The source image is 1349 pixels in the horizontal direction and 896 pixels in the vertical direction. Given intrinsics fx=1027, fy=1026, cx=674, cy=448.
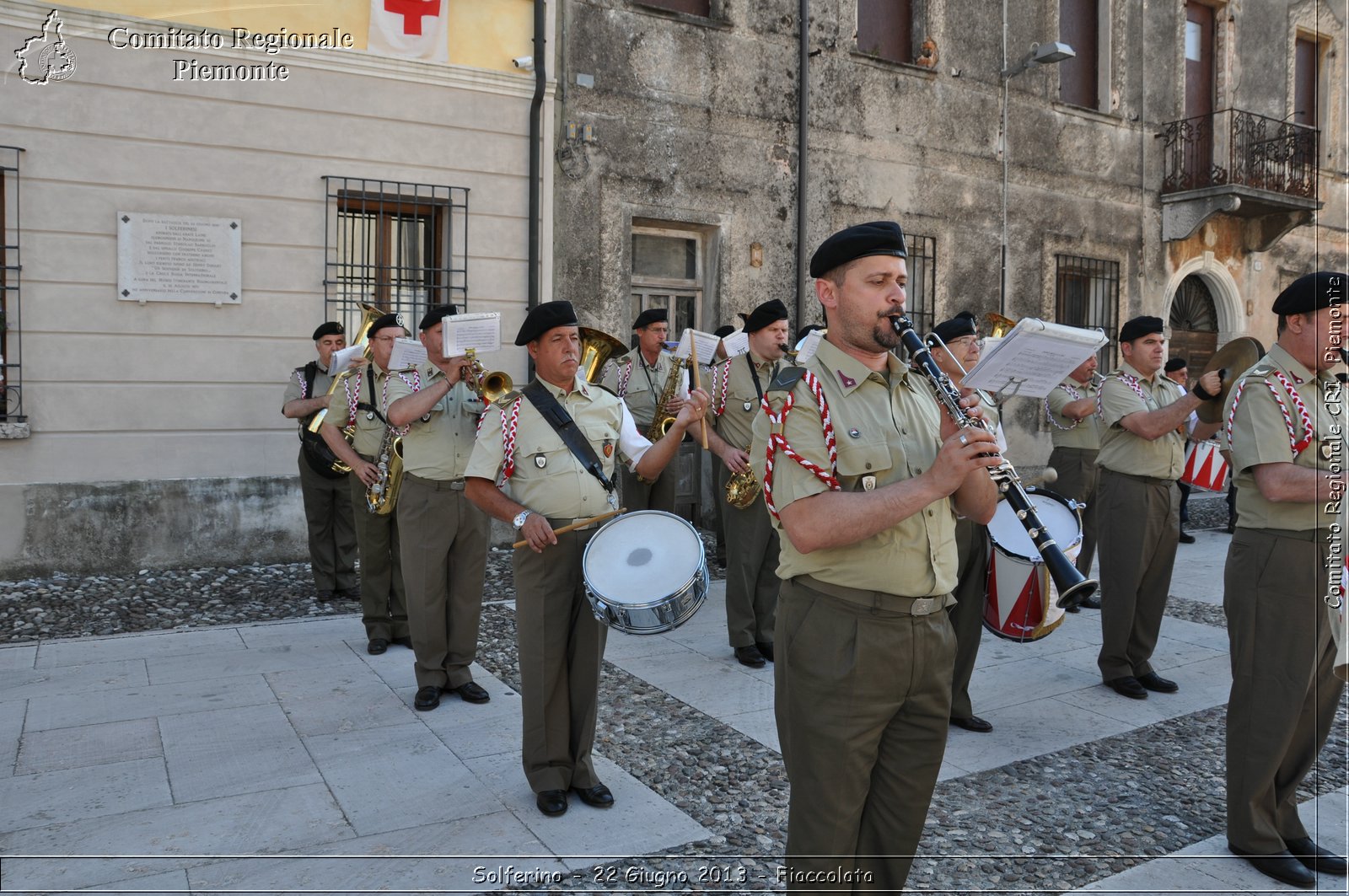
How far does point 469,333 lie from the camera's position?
5.24 metres

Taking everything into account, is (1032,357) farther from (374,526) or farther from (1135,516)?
(374,526)

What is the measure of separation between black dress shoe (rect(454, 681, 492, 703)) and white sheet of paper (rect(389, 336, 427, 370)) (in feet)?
6.21

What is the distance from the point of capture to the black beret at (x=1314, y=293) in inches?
150

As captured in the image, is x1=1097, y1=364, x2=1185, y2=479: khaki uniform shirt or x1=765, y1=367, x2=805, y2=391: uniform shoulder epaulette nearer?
x1=765, y1=367, x2=805, y2=391: uniform shoulder epaulette

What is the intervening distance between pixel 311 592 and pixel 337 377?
8.42 ft

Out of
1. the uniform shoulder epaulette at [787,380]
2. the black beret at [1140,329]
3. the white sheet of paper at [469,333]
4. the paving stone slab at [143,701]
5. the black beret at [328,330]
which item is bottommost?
the paving stone slab at [143,701]

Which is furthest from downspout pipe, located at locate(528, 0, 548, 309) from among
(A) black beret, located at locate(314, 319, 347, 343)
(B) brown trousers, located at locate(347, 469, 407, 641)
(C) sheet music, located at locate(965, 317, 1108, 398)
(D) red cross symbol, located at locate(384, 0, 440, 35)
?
(C) sheet music, located at locate(965, 317, 1108, 398)

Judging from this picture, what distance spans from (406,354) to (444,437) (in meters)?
0.57

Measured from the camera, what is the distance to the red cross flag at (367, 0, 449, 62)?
9.81 meters

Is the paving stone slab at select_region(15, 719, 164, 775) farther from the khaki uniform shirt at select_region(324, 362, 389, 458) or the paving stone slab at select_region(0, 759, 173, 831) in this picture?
the khaki uniform shirt at select_region(324, 362, 389, 458)

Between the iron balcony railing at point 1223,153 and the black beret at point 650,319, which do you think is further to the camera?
the iron balcony railing at point 1223,153

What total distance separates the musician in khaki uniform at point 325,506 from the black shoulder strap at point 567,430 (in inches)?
172
